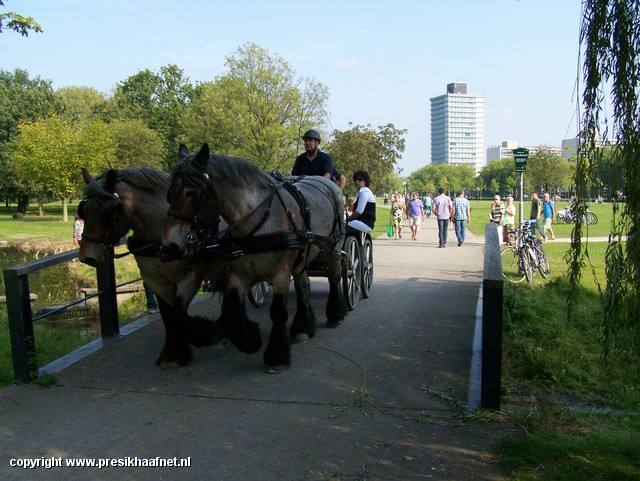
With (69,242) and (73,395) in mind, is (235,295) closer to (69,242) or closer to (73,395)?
(73,395)

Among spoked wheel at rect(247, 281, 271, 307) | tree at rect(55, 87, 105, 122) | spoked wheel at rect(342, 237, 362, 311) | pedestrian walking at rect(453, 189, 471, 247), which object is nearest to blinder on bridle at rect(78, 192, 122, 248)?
spoked wheel at rect(342, 237, 362, 311)

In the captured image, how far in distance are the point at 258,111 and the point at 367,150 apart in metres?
7.94

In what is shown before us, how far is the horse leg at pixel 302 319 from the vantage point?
662cm

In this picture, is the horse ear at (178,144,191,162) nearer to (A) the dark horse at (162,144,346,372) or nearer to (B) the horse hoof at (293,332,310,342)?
(A) the dark horse at (162,144,346,372)

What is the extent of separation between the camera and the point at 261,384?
17.0 ft

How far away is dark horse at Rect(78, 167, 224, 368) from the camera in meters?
5.03

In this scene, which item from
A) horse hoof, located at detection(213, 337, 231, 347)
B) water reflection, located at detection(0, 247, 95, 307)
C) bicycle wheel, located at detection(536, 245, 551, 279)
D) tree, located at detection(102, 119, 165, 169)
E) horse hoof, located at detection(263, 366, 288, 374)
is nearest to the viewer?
horse hoof, located at detection(263, 366, 288, 374)

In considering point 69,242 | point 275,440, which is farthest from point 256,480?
point 69,242

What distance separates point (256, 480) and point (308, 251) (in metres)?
2.94

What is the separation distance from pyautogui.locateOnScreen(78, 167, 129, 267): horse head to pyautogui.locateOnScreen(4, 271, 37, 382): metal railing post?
2.04 feet

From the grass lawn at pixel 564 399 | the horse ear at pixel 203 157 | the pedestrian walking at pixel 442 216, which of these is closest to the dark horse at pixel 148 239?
the horse ear at pixel 203 157

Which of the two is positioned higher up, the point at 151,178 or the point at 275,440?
the point at 151,178

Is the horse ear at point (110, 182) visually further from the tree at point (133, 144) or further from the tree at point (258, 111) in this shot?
the tree at point (133, 144)

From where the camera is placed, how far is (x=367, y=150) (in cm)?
3419
